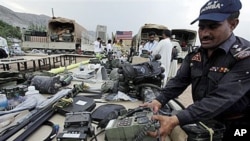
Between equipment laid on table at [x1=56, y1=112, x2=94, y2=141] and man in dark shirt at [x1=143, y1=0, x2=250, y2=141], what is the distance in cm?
37

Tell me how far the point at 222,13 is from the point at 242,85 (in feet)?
1.23

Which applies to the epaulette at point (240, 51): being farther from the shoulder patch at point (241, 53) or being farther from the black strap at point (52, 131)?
the black strap at point (52, 131)

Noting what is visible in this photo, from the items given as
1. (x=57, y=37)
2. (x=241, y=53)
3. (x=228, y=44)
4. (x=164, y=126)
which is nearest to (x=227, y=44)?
(x=228, y=44)

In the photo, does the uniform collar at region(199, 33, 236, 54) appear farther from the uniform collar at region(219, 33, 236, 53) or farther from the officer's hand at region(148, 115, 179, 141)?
the officer's hand at region(148, 115, 179, 141)

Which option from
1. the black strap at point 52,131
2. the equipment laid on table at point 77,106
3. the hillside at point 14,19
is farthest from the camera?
the hillside at point 14,19

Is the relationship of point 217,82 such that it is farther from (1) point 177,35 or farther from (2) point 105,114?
(1) point 177,35

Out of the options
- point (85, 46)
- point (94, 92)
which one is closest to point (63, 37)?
point (85, 46)

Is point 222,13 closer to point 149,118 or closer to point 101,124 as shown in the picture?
point 149,118

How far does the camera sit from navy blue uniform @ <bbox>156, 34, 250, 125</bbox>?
908 millimetres

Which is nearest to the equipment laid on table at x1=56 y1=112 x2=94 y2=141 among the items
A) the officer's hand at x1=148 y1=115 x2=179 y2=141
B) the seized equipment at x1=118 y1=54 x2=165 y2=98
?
the officer's hand at x1=148 y1=115 x2=179 y2=141

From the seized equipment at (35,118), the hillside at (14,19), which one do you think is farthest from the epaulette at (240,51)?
the hillside at (14,19)

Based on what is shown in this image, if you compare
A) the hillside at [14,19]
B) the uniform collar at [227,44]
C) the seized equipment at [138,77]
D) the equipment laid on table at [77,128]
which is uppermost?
the hillside at [14,19]

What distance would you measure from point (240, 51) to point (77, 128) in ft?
3.04

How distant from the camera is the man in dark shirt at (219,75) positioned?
0.90 meters
